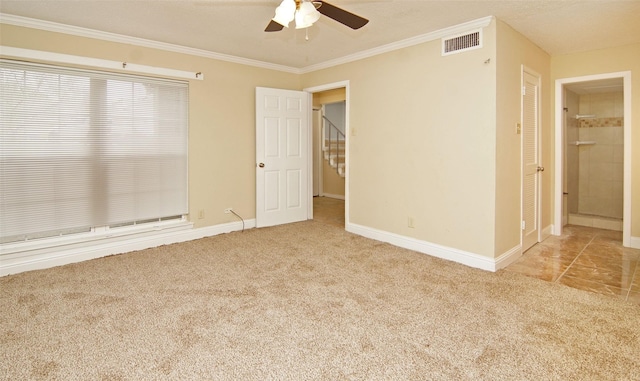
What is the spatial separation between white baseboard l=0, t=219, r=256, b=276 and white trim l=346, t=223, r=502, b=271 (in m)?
2.10

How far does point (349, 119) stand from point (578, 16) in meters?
2.62

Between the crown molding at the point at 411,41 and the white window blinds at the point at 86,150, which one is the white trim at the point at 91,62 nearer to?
the white window blinds at the point at 86,150

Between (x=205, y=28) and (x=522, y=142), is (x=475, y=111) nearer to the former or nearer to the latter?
(x=522, y=142)

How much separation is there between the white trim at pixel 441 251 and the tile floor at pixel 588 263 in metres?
0.13

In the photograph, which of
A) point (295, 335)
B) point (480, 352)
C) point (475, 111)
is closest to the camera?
point (480, 352)

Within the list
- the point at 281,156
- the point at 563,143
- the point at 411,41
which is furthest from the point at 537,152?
the point at 281,156

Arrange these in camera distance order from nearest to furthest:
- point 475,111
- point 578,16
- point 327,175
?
1. point 578,16
2. point 475,111
3. point 327,175

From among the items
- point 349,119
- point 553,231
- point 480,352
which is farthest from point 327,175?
point 480,352

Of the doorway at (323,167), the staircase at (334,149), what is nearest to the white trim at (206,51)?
the doorway at (323,167)

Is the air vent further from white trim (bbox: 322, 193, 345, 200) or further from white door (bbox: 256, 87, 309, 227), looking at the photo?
white trim (bbox: 322, 193, 345, 200)

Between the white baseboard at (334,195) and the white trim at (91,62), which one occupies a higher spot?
the white trim at (91,62)

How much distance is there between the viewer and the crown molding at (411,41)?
3360 millimetres

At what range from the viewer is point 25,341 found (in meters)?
2.16

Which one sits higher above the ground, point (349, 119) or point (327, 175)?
point (349, 119)
